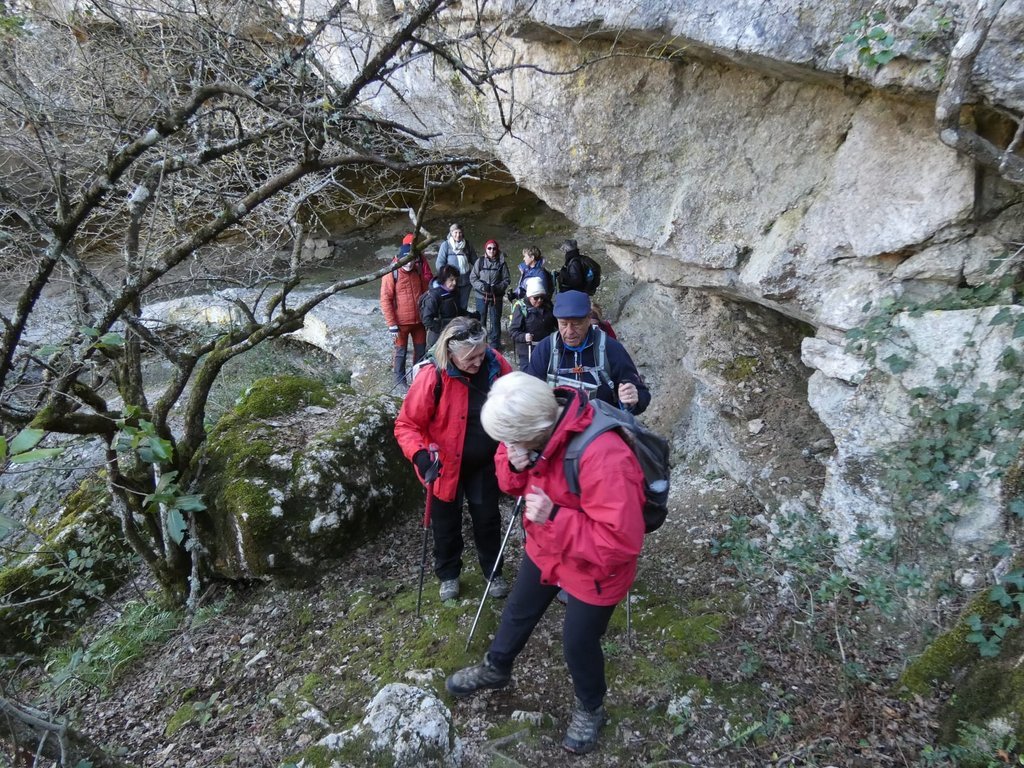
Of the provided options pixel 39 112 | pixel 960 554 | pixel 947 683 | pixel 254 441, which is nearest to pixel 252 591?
pixel 254 441

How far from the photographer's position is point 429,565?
4.73 metres

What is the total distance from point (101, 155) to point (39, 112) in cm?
86

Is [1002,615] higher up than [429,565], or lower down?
higher up

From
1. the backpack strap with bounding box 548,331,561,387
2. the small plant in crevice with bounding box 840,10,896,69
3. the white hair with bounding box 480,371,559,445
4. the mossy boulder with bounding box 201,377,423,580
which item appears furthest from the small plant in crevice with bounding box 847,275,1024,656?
the mossy boulder with bounding box 201,377,423,580

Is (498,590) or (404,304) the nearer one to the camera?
(498,590)

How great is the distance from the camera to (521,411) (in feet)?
8.02

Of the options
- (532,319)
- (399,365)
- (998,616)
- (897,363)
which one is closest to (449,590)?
(998,616)

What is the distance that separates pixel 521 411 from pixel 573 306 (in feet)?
5.03

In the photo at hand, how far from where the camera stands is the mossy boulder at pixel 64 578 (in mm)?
4688

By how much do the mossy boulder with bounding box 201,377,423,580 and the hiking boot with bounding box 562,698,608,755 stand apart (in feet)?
8.13

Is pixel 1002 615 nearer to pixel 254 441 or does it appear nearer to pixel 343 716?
pixel 343 716

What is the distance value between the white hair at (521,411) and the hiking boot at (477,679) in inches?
58.6

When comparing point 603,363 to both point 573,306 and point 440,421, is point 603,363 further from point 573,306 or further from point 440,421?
point 440,421

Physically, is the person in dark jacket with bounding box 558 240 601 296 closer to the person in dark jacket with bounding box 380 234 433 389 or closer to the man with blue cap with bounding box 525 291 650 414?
the person in dark jacket with bounding box 380 234 433 389
